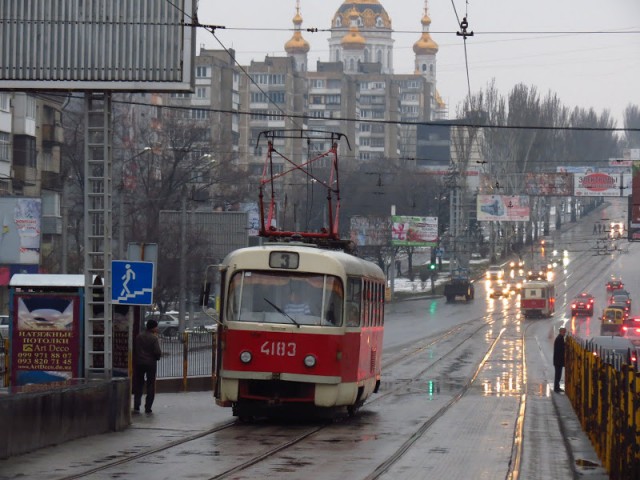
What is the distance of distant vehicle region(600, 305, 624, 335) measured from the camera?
2731 inches

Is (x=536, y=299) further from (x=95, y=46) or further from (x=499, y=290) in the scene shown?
(x=95, y=46)

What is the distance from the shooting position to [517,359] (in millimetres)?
47000

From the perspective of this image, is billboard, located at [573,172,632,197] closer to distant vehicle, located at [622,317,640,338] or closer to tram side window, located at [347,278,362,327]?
distant vehicle, located at [622,317,640,338]

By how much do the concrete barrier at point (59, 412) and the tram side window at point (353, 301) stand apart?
3.44m

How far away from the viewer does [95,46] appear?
19.0 metres

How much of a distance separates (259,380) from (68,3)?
5779mm

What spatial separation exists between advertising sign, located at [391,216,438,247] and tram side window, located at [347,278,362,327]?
75.1 metres

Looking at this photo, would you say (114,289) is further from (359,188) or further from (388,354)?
(359,188)

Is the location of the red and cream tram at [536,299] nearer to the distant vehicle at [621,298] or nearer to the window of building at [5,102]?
the distant vehicle at [621,298]

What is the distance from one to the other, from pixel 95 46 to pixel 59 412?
5.26m

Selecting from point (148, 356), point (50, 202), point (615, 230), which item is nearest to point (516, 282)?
point (615, 230)

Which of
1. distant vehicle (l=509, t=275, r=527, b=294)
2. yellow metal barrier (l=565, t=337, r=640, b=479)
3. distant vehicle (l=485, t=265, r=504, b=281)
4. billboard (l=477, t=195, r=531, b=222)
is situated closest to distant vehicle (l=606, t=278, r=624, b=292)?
distant vehicle (l=509, t=275, r=527, b=294)

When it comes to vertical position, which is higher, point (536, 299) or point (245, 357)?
point (245, 357)

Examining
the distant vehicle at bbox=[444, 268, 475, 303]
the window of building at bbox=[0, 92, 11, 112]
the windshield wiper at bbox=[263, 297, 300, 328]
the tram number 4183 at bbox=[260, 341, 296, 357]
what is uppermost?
the window of building at bbox=[0, 92, 11, 112]
